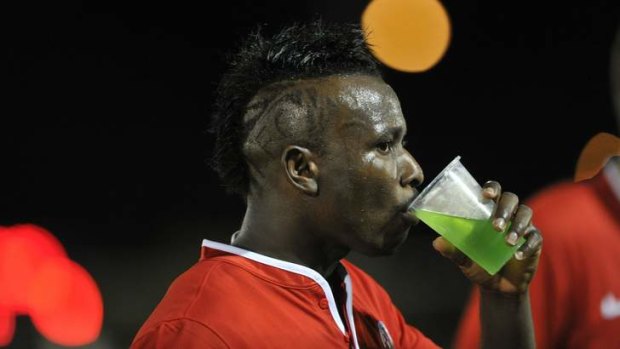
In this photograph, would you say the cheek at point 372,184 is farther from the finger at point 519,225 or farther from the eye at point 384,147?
the finger at point 519,225

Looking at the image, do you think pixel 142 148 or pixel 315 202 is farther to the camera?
pixel 142 148

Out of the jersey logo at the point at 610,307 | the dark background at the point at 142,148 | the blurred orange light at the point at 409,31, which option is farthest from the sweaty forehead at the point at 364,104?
the blurred orange light at the point at 409,31

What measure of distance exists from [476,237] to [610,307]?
34 centimetres

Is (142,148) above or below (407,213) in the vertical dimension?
below

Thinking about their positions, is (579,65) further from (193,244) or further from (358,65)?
(358,65)

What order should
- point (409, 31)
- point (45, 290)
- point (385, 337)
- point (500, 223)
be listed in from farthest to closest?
point (409, 31) < point (45, 290) < point (385, 337) < point (500, 223)

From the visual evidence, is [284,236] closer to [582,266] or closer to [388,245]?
[388,245]

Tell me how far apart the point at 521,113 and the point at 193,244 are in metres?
1.71

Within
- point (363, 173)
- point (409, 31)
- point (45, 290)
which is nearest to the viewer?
point (363, 173)

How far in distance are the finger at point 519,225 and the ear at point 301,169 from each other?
0.36m

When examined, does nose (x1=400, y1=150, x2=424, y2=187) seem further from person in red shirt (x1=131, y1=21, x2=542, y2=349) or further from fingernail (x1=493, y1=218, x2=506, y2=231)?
fingernail (x1=493, y1=218, x2=506, y2=231)

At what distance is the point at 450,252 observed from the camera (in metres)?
1.71

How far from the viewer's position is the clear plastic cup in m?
1.56

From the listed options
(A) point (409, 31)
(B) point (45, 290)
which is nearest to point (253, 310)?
(B) point (45, 290)
